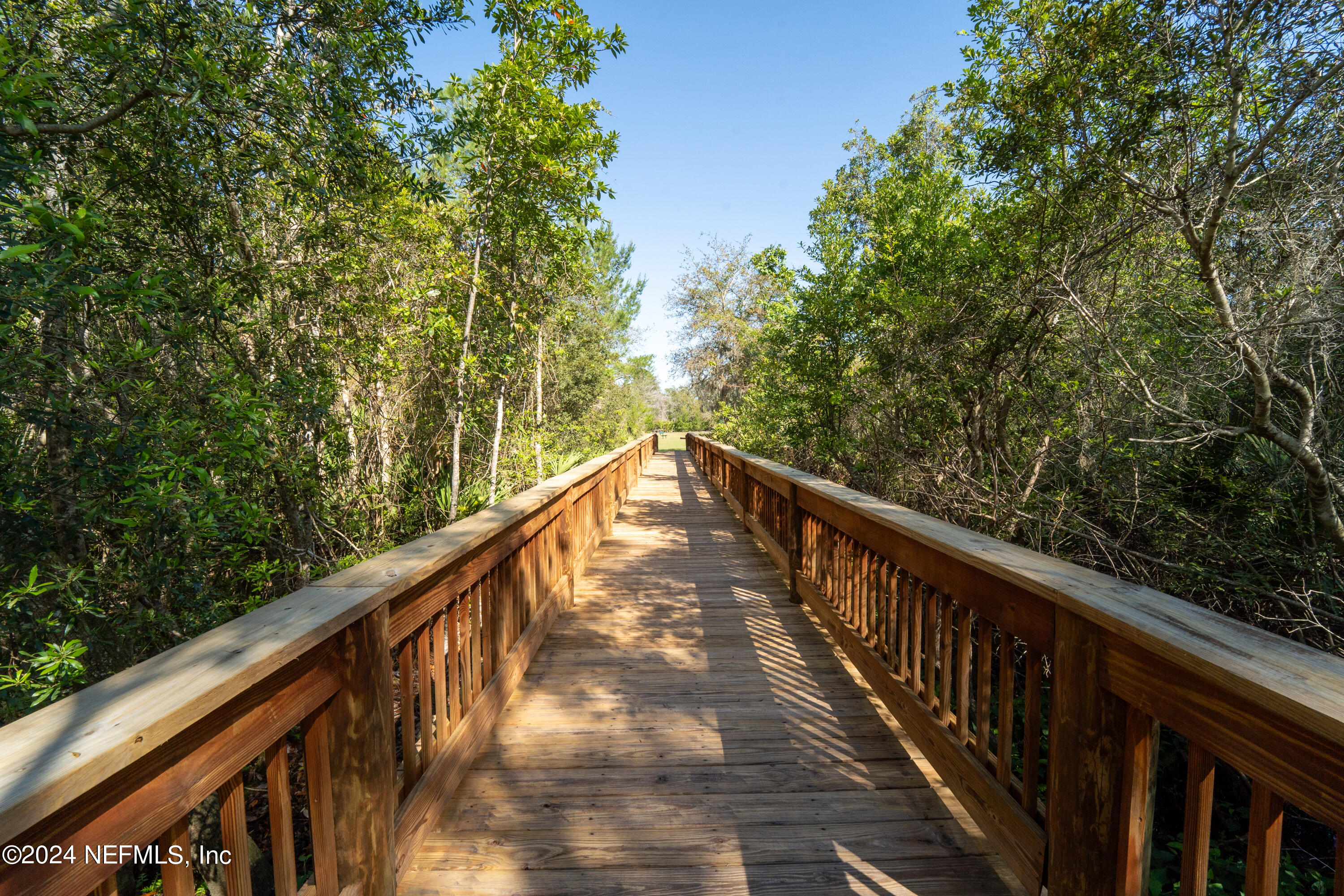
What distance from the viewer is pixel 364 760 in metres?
1.44

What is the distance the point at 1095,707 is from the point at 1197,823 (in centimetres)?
26

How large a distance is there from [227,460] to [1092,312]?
6.10 metres

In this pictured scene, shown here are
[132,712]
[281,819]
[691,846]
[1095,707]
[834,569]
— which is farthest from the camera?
[834,569]

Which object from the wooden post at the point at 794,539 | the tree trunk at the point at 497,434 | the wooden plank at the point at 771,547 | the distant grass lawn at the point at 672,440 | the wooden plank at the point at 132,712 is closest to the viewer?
the wooden plank at the point at 132,712

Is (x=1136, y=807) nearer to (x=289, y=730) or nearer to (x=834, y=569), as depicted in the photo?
(x=289, y=730)

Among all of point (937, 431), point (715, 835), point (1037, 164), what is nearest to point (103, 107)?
point (715, 835)

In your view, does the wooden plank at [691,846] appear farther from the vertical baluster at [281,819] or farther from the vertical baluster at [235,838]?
the vertical baluster at [235,838]

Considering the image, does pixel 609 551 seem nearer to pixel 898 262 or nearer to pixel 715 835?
pixel 715 835

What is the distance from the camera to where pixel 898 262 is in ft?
20.8

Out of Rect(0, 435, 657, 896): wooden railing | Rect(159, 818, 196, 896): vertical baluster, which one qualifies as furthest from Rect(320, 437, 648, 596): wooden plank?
Rect(159, 818, 196, 896): vertical baluster

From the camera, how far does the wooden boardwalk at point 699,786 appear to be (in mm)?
1697

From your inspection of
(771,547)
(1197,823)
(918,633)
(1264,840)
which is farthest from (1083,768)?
(771,547)

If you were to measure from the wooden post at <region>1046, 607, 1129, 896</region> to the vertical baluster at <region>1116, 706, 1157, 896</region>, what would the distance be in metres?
0.02

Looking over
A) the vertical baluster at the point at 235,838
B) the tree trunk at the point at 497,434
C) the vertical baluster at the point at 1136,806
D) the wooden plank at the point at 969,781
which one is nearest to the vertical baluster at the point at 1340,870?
the vertical baluster at the point at 1136,806
